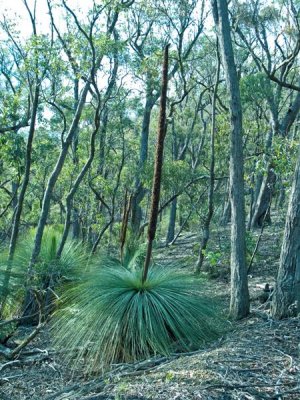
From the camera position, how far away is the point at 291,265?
5.07 metres

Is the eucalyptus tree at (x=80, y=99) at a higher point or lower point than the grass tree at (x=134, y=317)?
higher

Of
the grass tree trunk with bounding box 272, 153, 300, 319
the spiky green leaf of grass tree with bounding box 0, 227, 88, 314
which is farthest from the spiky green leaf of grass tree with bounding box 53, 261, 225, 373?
the spiky green leaf of grass tree with bounding box 0, 227, 88, 314

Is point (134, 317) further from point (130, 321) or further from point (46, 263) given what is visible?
point (46, 263)

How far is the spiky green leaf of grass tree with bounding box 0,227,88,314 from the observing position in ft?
24.0

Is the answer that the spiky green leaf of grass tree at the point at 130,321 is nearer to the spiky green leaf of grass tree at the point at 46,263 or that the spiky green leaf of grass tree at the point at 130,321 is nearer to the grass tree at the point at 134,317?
the grass tree at the point at 134,317

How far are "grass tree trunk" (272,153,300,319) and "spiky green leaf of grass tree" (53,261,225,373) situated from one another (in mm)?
786

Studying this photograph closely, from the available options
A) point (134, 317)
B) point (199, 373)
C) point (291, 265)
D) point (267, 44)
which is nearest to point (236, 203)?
point (291, 265)

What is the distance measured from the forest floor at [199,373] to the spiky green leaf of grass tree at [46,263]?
1.52 m

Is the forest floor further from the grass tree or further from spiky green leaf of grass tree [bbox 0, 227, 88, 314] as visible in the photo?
spiky green leaf of grass tree [bbox 0, 227, 88, 314]

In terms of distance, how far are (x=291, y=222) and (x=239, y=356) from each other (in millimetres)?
1753

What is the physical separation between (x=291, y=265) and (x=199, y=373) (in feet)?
6.60

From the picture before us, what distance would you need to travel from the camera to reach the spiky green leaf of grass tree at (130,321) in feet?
15.7

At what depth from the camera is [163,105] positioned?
542 centimetres

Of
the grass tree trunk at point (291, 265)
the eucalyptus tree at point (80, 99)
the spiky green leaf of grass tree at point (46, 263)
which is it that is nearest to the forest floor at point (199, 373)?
the grass tree trunk at point (291, 265)
